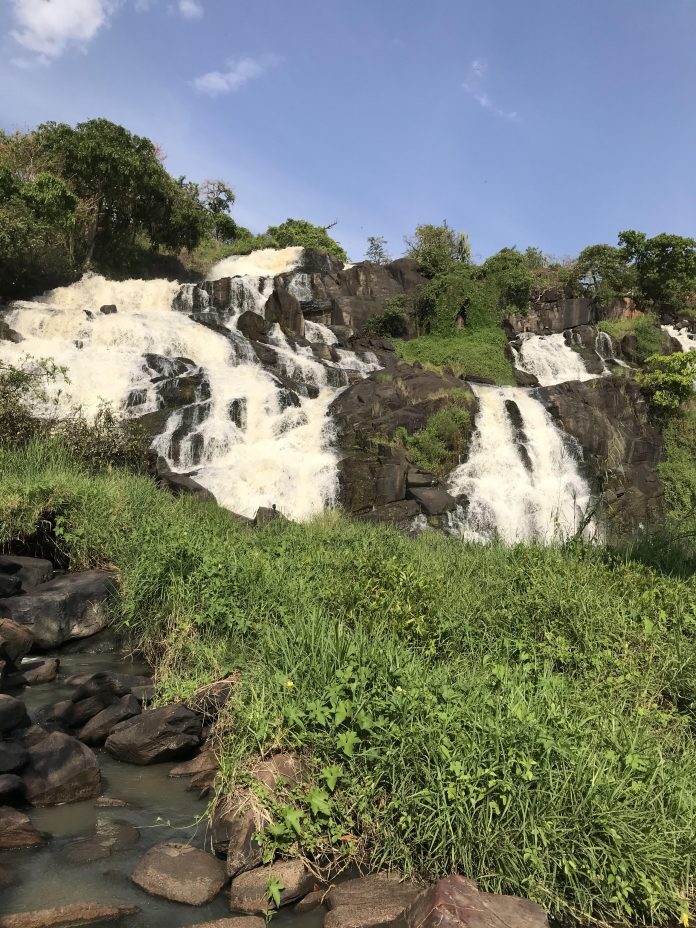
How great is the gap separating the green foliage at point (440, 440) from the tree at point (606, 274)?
18.4 meters

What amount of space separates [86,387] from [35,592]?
12223 millimetres

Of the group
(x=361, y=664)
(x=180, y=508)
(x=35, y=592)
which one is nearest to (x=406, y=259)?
(x=180, y=508)

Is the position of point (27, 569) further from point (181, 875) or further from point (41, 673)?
point (181, 875)

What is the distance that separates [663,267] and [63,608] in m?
34.2

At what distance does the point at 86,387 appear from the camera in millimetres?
18719

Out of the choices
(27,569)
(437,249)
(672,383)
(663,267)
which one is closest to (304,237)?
(437,249)

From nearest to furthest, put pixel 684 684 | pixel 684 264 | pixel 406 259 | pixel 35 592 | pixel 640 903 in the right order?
pixel 640 903 → pixel 684 684 → pixel 35 592 → pixel 684 264 → pixel 406 259

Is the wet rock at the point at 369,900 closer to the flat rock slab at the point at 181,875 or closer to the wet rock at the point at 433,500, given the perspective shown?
the flat rock slab at the point at 181,875

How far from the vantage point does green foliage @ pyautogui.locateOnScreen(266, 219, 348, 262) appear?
4009cm

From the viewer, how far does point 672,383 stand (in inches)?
900

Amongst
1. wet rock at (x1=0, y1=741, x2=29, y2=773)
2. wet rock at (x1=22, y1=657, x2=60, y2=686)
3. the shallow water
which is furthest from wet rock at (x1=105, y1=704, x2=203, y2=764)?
wet rock at (x1=22, y1=657, x2=60, y2=686)

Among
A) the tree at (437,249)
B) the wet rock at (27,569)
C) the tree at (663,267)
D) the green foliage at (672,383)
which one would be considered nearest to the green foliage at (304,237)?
the tree at (437,249)

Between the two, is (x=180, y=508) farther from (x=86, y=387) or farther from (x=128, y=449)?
(x=86, y=387)

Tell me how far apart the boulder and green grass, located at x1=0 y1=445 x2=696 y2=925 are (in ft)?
1.34
